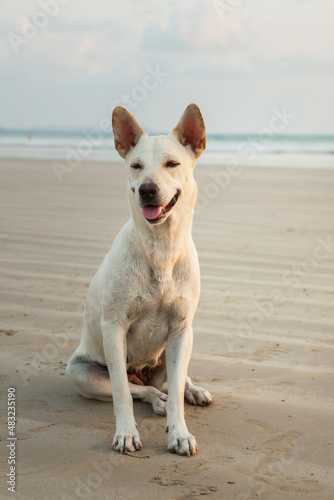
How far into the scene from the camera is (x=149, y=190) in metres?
3.23

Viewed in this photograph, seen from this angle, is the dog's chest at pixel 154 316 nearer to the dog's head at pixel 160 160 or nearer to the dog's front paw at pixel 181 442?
the dog's head at pixel 160 160

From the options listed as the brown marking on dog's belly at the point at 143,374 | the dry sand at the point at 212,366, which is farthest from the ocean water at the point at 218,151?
the brown marking on dog's belly at the point at 143,374

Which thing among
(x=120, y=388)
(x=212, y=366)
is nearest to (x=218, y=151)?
(x=212, y=366)

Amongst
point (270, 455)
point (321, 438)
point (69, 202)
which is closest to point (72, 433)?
point (270, 455)

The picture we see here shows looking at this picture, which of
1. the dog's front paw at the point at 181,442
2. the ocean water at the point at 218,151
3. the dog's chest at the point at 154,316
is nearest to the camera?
the dog's front paw at the point at 181,442

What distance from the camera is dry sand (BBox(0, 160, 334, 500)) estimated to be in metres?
2.95

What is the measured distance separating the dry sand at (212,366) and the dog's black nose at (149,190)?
1.31 metres

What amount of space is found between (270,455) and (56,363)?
1876 mm

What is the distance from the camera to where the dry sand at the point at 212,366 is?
116 inches

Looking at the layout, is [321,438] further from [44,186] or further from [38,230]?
[44,186]

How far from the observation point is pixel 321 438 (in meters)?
3.37

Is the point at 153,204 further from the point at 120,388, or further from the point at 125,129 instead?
the point at 120,388

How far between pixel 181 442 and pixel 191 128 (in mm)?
1707

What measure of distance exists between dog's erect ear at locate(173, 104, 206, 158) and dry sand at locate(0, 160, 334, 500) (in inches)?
62.9
